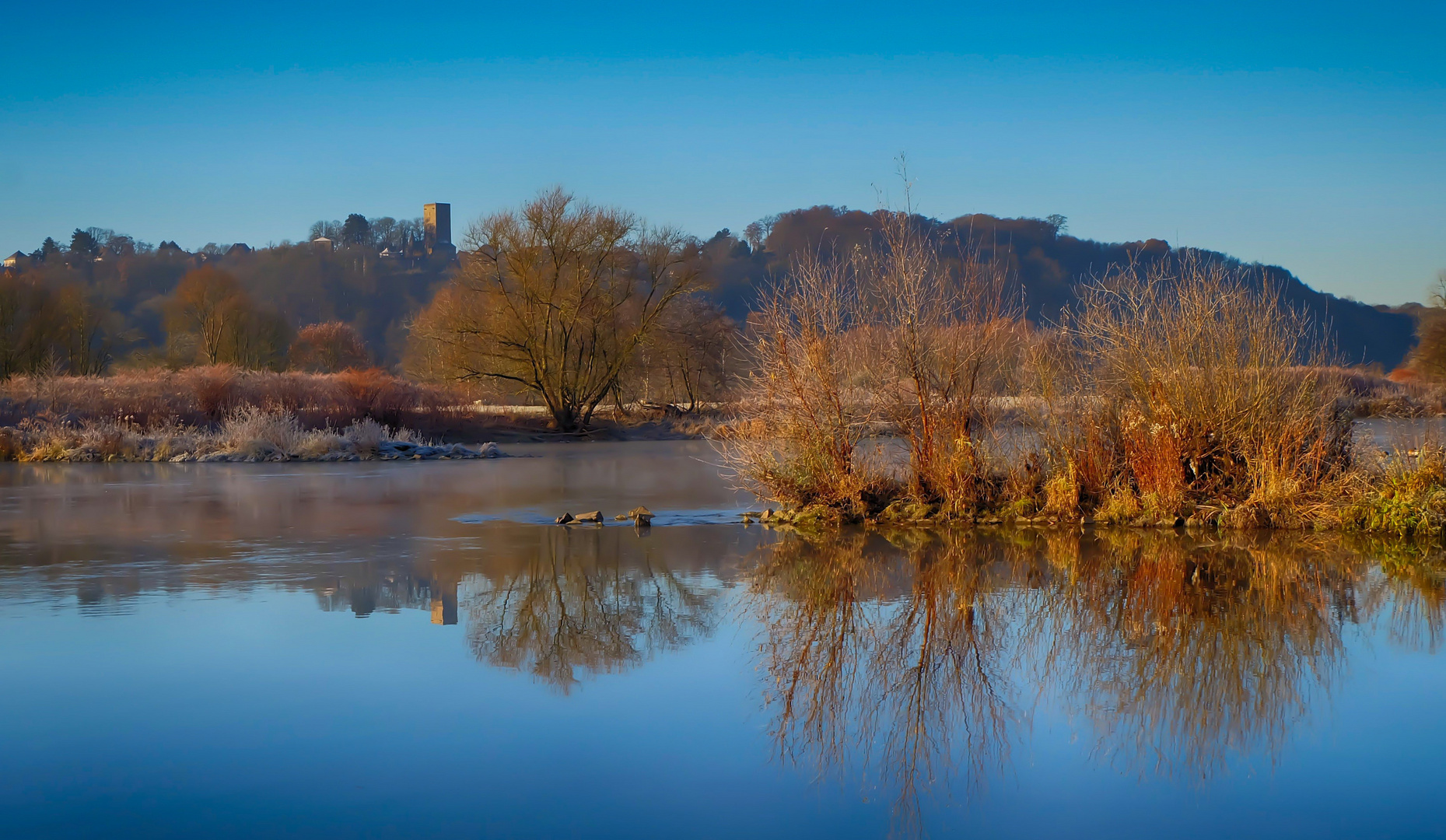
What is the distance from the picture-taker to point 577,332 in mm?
39031

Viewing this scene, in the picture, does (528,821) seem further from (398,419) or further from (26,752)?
(398,419)

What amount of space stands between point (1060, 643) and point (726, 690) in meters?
2.16

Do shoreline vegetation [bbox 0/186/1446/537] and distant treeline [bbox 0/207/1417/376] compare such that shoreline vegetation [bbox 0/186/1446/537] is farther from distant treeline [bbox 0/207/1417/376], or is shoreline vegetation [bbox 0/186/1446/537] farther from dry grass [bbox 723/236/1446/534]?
distant treeline [bbox 0/207/1417/376]

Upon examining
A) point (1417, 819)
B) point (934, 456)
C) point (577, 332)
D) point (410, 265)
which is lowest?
point (1417, 819)

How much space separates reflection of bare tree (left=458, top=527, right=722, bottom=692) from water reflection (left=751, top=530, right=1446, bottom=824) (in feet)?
2.18

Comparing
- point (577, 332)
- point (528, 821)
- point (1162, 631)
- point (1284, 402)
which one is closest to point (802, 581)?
point (1162, 631)

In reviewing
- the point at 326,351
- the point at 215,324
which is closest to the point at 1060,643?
the point at 215,324

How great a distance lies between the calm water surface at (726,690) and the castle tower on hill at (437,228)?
127523 millimetres

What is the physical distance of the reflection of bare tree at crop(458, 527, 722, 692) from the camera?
21.8ft

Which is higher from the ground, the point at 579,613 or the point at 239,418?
the point at 239,418

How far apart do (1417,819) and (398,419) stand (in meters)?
31.0

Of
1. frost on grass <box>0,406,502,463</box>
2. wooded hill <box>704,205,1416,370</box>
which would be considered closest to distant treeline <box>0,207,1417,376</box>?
wooded hill <box>704,205,1416,370</box>

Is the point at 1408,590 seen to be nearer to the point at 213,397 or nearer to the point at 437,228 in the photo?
the point at 213,397

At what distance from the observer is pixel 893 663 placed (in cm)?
637
